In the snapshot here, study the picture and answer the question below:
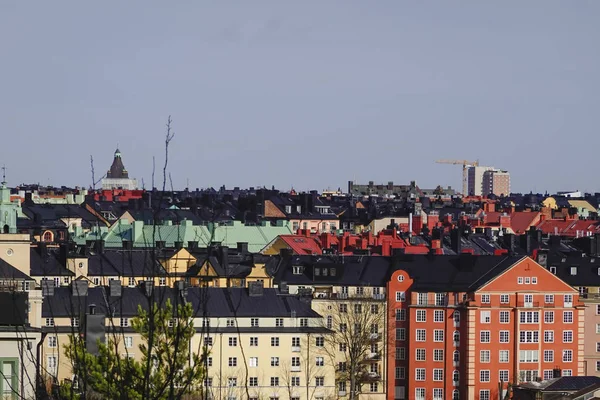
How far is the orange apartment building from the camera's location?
7812 cm

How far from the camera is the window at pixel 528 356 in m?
78.6

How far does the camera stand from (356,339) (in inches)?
3004

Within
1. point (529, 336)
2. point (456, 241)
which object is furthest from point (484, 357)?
point (456, 241)

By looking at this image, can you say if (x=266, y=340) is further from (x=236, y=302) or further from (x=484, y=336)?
(x=484, y=336)

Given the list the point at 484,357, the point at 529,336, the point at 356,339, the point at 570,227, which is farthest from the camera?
the point at 570,227

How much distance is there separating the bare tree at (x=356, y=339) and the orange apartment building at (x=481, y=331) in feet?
2.17

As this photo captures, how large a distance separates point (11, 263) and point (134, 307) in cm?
608

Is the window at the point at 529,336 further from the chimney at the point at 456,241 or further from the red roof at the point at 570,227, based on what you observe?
the red roof at the point at 570,227

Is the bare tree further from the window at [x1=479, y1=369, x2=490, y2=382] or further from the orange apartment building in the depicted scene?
the window at [x1=479, y1=369, x2=490, y2=382]

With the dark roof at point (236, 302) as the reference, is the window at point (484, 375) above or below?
below

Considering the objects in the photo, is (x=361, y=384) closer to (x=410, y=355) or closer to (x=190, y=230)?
(x=410, y=355)

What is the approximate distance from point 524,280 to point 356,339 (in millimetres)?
7726

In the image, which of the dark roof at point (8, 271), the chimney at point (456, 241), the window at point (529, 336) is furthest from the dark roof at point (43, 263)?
the chimney at point (456, 241)

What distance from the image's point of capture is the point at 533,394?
198 feet
